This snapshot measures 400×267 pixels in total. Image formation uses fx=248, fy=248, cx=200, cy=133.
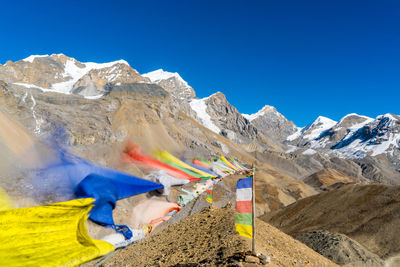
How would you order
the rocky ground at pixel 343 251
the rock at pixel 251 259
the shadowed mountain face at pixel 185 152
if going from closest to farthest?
1. the rock at pixel 251 259
2. the rocky ground at pixel 343 251
3. the shadowed mountain face at pixel 185 152

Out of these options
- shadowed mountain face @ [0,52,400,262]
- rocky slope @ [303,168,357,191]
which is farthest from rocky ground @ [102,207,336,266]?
rocky slope @ [303,168,357,191]

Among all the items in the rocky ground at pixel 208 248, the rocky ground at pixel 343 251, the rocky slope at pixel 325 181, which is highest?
the rocky slope at pixel 325 181

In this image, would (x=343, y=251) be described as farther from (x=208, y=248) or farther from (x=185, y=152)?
(x=185, y=152)

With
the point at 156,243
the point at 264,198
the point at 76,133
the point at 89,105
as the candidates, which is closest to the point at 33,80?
the point at 89,105

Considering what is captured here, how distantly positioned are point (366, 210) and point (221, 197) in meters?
22.6

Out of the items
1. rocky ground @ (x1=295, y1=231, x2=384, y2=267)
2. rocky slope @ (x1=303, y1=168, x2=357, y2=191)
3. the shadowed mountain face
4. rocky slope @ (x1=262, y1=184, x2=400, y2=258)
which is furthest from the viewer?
rocky slope @ (x1=303, y1=168, x2=357, y2=191)

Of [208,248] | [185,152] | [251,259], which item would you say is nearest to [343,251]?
[208,248]

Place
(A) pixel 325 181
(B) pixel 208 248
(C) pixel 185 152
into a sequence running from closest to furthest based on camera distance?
(B) pixel 208 248 → (C) pixel 185 152 → (A) pixel 325 181

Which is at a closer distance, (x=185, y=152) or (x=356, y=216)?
(x=356, y=216)

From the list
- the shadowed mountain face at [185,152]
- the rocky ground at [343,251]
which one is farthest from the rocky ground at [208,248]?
the rocky ground at [343,251]

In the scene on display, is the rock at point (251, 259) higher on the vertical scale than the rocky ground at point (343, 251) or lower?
higher

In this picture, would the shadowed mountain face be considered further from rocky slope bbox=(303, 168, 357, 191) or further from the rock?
the rock

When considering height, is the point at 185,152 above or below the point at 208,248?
above

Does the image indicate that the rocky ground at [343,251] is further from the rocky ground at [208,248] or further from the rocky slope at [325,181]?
the rocky slope at [325,181]
